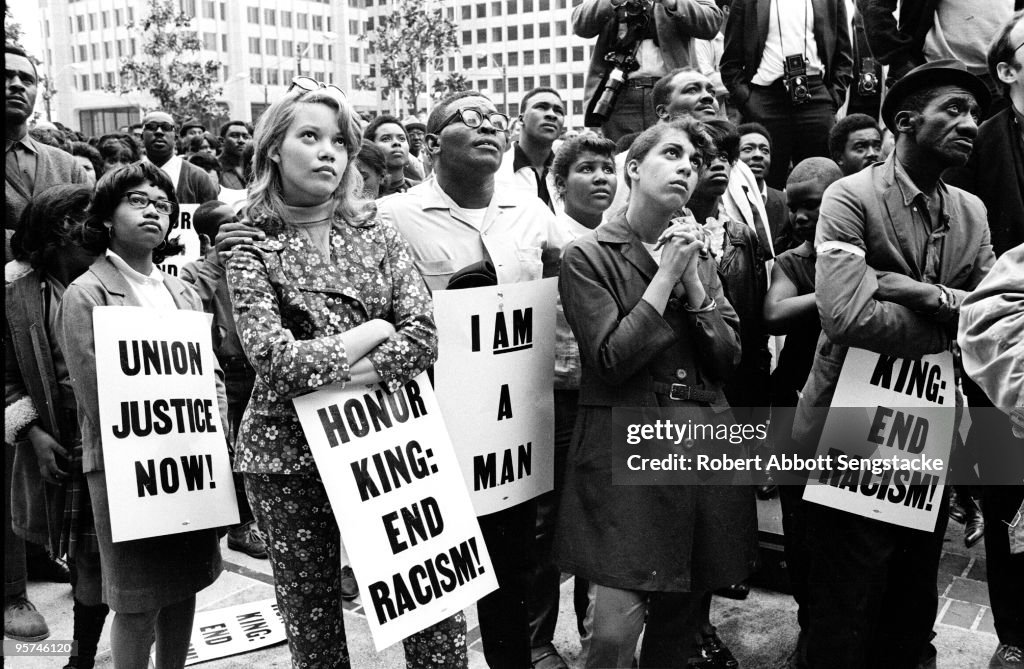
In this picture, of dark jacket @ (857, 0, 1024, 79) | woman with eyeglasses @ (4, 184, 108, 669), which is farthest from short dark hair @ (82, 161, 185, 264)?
dark jacket @ (857, 0, 1024, 79)

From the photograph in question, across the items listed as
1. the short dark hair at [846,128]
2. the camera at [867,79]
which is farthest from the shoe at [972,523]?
the camera at [867,79]

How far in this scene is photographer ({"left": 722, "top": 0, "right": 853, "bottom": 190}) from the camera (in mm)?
6051

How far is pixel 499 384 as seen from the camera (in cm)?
322

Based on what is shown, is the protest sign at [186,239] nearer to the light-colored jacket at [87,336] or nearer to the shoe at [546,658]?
the light-colored jacket at [87,336]

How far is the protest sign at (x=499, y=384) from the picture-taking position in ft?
10.3

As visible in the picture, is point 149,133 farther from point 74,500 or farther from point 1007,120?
point 1007,120

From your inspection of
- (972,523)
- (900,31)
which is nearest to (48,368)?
(972,523)

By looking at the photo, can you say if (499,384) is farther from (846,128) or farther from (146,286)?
(846,128)

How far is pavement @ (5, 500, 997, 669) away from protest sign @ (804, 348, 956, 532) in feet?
3.51

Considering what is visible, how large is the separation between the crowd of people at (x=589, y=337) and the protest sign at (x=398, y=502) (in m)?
0.10

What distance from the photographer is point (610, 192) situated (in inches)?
164

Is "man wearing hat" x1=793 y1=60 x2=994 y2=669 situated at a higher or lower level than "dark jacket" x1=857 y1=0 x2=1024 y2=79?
lower

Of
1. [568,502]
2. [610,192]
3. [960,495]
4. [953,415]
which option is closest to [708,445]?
[568,502]

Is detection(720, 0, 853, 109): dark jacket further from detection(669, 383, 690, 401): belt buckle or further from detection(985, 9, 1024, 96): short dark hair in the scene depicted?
detection(669, 383, 690, 401): belt buckle
